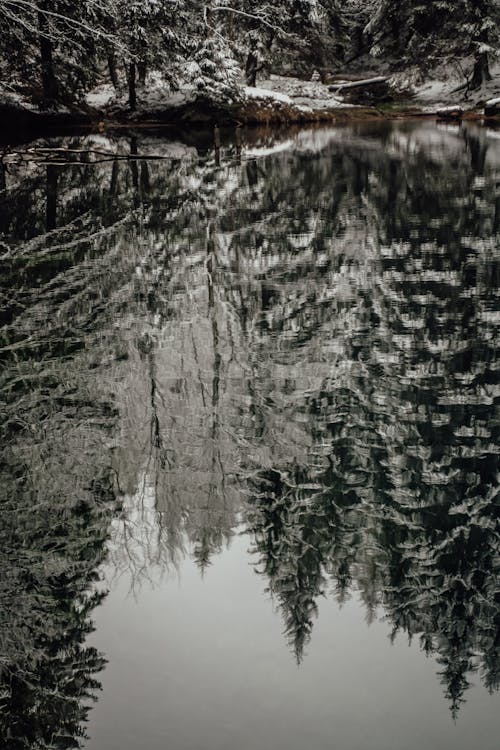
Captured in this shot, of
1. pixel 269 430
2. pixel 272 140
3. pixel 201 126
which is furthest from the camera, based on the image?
pixel 201 126

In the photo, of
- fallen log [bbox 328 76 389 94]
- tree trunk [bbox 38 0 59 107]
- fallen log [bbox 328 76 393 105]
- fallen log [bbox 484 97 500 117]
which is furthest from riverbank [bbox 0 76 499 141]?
fallen log [bbox 328 76 389 94]

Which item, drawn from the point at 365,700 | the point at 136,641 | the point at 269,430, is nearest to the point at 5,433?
the point at 269,430

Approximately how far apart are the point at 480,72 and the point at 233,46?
558 inches

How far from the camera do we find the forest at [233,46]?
3525 cm

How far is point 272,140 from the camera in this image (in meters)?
31.5

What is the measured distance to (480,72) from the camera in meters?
43.8

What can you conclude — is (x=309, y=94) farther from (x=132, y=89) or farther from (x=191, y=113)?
(x=132, y=89)

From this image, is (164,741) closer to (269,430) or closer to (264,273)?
(269,430)

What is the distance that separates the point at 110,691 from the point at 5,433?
107 inches

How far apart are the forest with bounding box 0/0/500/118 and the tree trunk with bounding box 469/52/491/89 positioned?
0.06 meters

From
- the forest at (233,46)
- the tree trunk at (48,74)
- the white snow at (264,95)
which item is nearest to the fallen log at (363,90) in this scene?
the forest at (233,46)

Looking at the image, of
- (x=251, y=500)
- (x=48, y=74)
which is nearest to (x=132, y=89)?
(x=48, y=74)

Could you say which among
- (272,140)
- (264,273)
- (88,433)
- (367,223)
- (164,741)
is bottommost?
(164,741)

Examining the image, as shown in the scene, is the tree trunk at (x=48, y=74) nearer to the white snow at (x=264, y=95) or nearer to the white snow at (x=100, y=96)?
the white snow at (x=100, y=96)
